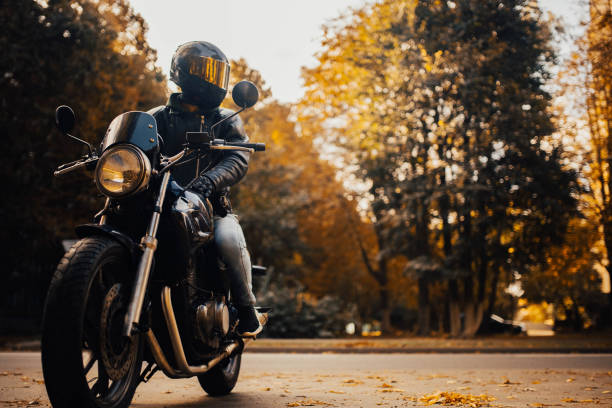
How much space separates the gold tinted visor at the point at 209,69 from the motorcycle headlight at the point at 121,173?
134cm

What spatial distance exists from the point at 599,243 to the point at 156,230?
2064 cm

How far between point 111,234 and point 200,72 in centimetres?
176

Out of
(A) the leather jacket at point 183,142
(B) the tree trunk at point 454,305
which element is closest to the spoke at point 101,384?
(A) the leather jacket at point 183,142

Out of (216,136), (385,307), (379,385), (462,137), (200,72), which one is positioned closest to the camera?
(200,72)

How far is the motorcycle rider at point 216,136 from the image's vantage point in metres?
4.97

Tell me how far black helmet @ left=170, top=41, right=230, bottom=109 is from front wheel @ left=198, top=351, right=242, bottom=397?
2.03m

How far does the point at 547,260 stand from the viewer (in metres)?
19.9

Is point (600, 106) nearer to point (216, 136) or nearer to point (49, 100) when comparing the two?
point (49, 100)

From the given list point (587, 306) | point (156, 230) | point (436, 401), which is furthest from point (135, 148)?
point (587, 306)

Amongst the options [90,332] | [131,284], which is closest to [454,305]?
[131,284]

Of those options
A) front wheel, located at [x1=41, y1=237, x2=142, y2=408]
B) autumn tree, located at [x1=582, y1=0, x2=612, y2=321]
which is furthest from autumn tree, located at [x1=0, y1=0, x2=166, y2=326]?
front wheel, located at [x1=41, y1=237, x2=142, y2=408]

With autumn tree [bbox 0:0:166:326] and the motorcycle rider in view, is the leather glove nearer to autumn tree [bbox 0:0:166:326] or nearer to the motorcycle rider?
the motorcycle rider

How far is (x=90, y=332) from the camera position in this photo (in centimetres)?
365

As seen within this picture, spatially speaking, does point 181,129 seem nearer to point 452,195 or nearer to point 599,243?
point 452,195
